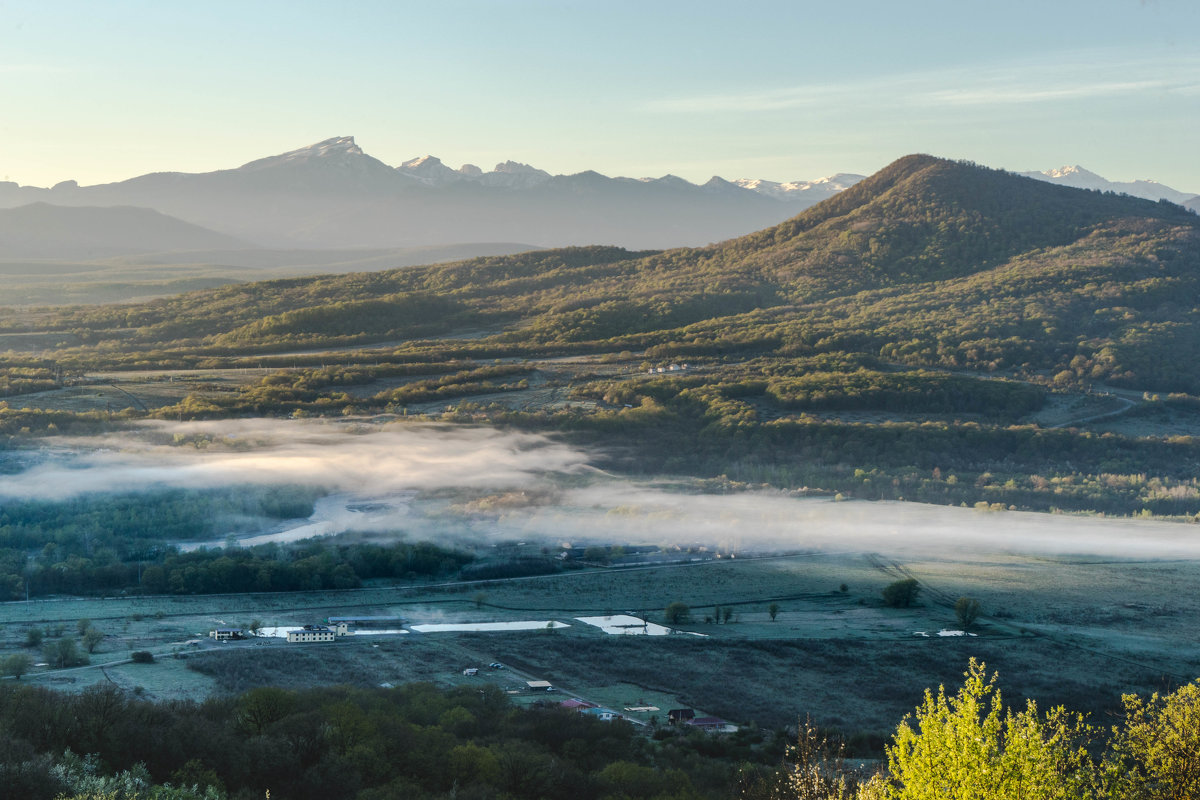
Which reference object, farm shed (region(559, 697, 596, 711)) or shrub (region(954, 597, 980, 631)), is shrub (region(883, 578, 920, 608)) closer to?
shrub (region(954, 597, 980, 631))

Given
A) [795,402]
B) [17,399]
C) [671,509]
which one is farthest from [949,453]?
[17,399]

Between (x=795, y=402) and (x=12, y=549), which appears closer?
(x=12, y=549)

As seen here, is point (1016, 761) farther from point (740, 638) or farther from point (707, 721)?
point (740, 638)

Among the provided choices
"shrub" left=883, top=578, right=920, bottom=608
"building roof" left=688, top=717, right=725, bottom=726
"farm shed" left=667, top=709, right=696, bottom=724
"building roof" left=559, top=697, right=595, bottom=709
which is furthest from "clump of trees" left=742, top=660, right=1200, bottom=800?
"shrub" left=883, top=578, right=920, bottom=608

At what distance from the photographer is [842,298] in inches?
4850

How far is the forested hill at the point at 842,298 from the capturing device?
10475cm

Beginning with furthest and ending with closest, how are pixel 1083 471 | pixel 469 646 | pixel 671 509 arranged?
pixel 1083 471 < pixel 671 509 < pixel 469 646

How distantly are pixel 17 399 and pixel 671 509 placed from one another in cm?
4736

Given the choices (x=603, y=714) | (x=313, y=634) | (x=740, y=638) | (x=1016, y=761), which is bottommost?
(x=313, y=634)

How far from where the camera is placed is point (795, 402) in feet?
288

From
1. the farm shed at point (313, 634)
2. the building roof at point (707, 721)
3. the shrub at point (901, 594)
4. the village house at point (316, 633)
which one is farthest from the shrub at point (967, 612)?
the farm shed at point (313, 634)

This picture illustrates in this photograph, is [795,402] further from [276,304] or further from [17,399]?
[276,304]

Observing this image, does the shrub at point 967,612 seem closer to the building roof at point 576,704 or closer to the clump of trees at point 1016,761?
the building roof at point 576,704

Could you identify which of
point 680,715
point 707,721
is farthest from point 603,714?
point 707,721
